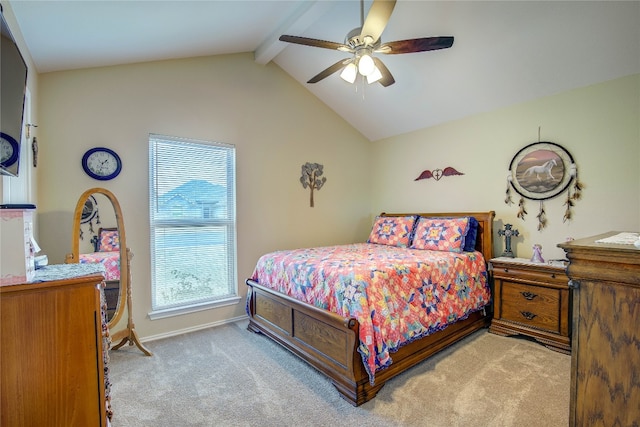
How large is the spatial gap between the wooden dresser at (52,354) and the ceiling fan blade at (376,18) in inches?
81.6

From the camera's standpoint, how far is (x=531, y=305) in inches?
111

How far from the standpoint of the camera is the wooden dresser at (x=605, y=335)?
0.95m

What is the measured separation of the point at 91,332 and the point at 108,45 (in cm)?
227

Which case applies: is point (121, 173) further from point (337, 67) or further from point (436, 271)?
point (436, 271)

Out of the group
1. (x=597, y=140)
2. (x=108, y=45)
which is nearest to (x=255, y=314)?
(x=108, y=45)

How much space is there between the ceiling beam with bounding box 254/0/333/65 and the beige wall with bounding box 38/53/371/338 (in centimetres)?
28

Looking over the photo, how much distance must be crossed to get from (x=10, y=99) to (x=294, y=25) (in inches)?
89.9

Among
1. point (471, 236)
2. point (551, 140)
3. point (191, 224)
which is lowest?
point (471, 236)

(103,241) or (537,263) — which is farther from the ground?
(103,241)

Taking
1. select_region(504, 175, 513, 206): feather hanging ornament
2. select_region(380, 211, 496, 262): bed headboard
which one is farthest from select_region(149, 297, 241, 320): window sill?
select_region(504, 175, 513, 206): feather hanging ornament

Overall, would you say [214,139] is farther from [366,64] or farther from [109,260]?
[366,64]

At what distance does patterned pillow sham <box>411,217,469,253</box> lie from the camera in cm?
318

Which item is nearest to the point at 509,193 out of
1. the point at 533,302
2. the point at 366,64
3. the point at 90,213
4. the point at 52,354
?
the point at 533,302

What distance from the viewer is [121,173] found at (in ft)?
9.21
